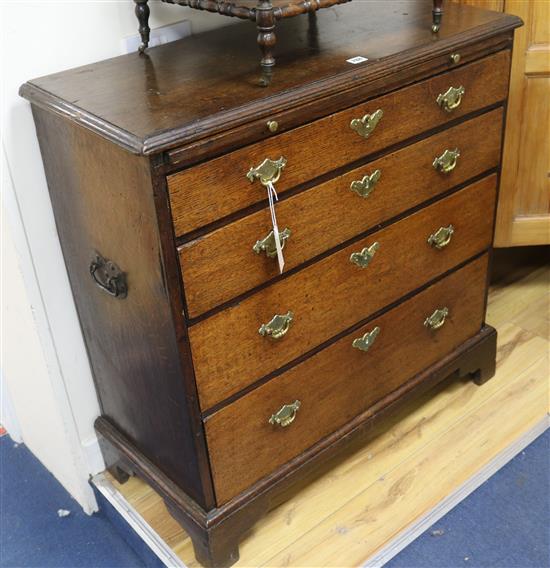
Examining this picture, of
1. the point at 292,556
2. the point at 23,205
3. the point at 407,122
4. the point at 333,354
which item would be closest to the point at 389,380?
the point at 333,354

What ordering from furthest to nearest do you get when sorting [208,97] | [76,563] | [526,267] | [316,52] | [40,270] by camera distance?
[526,267] → [76,563] → [40,270] → [316,52] → [208,97]

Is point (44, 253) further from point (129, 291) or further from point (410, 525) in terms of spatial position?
point (410, 525)

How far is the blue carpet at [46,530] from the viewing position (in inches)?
73.5

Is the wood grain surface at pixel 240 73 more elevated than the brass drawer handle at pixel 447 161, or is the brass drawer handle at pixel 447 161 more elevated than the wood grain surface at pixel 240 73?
the wood grain surface at pixel 240 73

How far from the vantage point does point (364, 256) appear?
1681 millimetres

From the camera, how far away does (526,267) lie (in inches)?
104

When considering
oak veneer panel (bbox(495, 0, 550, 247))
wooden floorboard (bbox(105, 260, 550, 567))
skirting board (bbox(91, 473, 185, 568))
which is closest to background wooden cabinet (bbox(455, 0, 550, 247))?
oak veneer panel (bbox(495, 0, 550, 247))

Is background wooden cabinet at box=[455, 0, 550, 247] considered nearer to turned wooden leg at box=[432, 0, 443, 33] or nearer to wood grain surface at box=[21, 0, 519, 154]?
wood grain surface at box=[21, 0, 519, 154]

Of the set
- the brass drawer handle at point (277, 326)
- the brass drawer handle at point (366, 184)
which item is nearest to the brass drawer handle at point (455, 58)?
the brass drawer handle at point (366, 184)

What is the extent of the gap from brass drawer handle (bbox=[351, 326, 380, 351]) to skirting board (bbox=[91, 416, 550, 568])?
408 millimetres

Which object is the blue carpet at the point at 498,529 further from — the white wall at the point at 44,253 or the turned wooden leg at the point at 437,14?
the turned wooden leg at the point at 437,14

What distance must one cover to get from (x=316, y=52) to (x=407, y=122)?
0.23 metres

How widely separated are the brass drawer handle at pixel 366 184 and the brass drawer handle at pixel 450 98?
20cm

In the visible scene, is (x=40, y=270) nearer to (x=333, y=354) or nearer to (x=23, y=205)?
(x=23, y=205)
